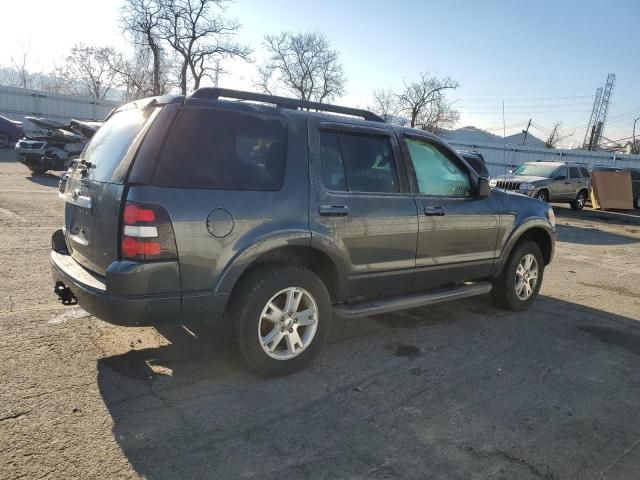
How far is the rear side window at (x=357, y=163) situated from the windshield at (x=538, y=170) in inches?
637

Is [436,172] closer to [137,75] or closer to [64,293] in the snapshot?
[64,293]

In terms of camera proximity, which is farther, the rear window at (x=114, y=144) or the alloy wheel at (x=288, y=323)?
the alloy wheel at (x=288, y=323)

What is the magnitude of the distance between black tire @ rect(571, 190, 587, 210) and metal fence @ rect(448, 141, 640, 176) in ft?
44.4

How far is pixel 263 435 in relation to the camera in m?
2.96

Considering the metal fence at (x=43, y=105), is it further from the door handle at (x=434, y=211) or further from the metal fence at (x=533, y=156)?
the door handle at (x=434, y=211)

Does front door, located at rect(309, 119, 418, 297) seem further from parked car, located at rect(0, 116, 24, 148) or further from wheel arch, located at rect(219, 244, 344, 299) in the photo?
parked car, located at rect(0, 116, 24, 148)

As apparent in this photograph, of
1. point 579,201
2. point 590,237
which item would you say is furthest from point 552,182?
point 590,237

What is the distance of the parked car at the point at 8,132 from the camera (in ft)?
76.9

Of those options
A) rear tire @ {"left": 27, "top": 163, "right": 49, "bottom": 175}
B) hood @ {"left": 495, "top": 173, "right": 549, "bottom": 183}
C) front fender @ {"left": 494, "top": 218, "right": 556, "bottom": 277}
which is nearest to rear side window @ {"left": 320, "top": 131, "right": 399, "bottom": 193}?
front fender @ {"left": 494, "top": 218, "right": 556, "bottom": 277}

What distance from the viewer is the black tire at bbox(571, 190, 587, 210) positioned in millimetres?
19844

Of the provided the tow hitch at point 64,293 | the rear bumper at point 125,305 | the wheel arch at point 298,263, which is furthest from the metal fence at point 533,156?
the rear bumper at point 125,305

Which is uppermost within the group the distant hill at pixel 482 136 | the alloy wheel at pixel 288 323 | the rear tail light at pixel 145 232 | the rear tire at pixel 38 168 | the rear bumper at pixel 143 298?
the distant hill at pixel 482 136

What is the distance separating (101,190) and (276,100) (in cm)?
141

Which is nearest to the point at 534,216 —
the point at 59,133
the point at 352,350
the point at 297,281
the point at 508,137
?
the point at 352,350
